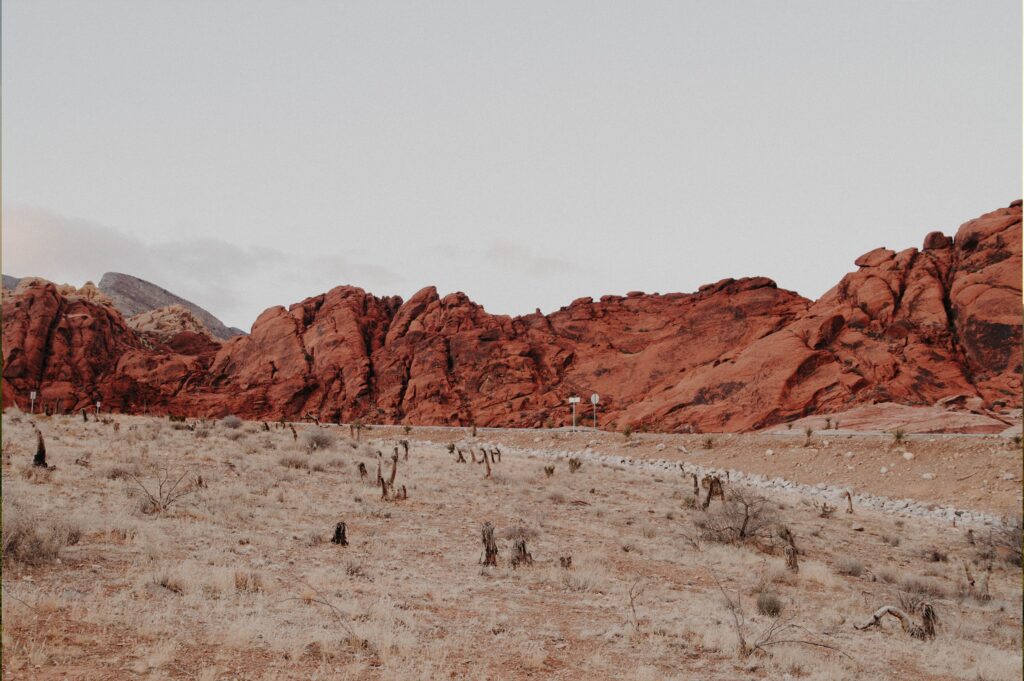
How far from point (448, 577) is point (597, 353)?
62.1 meters

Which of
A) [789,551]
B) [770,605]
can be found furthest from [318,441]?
[770,605]

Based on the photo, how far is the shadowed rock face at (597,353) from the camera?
158ft

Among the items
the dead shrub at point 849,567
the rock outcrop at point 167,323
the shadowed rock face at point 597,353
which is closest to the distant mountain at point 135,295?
the rock outcrop at point 167,323

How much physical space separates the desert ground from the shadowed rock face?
87.0 ft

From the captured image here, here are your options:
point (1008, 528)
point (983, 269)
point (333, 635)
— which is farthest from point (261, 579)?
point (983, 269)

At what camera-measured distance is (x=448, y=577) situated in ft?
38.6

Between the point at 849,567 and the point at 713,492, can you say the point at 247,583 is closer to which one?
the point at 849,567

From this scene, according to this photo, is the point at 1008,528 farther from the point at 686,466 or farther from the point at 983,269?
the point at 983,269

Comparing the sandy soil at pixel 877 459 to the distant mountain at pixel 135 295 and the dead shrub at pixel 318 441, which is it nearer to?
the dead shrub at pixel 318 441

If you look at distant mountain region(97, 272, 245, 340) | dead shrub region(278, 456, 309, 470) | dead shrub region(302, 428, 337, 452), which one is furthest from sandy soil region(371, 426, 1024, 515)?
distant mountain region(97, 272, 245, 340)

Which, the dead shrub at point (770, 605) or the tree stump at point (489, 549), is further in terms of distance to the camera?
the tree stump at point (489, 549)

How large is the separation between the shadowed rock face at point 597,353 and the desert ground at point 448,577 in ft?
87.0

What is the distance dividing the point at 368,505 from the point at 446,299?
65623 mm

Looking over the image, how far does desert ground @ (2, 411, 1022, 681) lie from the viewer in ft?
26.0
